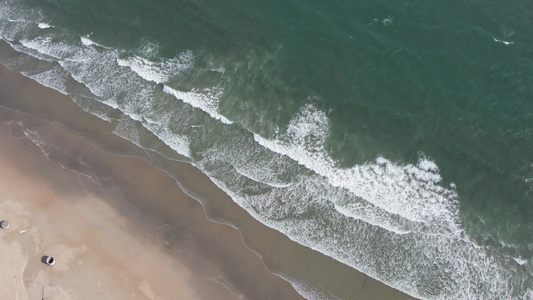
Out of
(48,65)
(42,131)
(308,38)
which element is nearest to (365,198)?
(308,38)

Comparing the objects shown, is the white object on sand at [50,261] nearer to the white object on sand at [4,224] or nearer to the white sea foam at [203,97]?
the white object on sand at [4,224]

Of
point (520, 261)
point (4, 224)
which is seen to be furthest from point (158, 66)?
point (520, 261)

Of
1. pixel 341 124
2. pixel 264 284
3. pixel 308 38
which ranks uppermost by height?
pixel 308 38

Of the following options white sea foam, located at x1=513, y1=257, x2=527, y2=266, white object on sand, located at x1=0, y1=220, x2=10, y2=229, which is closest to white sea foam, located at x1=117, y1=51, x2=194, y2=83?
white object on sand, located at x1=0, y1=220, x2=10, y2=229

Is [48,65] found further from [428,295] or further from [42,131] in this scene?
[428,295]

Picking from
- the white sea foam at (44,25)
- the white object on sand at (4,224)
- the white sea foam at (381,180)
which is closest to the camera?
the white object on sand at (4,224)

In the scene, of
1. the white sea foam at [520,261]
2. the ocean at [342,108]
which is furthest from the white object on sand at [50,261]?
the white sea foam at [520,261]
